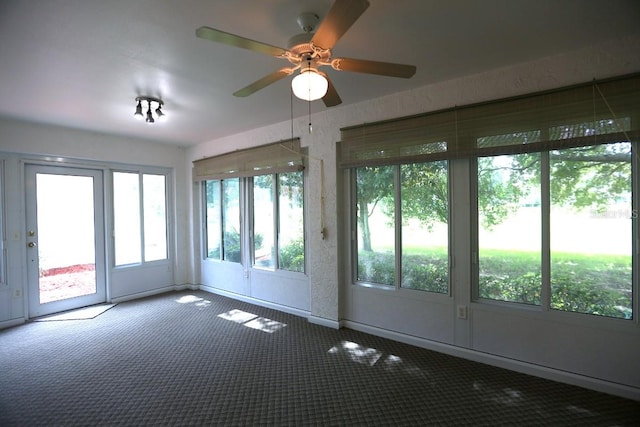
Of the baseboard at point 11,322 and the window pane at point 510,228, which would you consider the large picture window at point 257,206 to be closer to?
the window pane at point 510,228

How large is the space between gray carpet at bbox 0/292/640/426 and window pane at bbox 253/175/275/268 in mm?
1120

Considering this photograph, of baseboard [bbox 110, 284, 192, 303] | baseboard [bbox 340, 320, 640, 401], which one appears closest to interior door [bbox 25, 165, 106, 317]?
baseboard [bbox 110, 284, 192, 303]

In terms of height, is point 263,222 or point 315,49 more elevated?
point 315,49

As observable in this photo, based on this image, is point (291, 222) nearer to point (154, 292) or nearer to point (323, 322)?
point (323, 322)

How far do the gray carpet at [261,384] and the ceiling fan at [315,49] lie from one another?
6.95 ft

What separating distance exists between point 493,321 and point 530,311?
30cm

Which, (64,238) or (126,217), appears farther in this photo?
(126,217)

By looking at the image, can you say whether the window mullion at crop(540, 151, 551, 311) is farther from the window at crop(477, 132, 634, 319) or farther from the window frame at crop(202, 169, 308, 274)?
the window frame at crop(202, 169, 308, 274)

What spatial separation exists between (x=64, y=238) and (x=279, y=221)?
2973 mm

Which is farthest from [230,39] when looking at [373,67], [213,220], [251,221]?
[213,220]

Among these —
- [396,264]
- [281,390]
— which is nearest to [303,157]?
[396,264]

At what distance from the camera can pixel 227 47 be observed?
7.04 ft

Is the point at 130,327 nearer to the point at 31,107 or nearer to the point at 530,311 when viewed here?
Answer: the point at 31,107

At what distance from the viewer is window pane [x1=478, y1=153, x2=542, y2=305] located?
2602 millimetres
